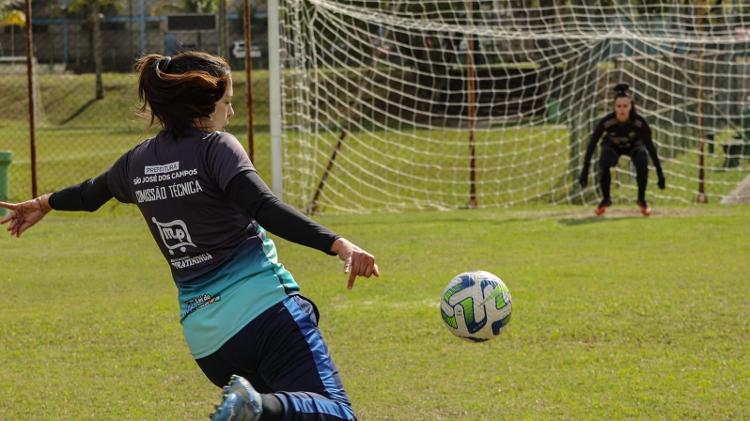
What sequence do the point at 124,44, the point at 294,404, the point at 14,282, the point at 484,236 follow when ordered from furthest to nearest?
the point at 124,44, the point at 484,236, the point at 14,282, the point at 294,404

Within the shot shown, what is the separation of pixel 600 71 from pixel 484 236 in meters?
6.98

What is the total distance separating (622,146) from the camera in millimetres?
15023

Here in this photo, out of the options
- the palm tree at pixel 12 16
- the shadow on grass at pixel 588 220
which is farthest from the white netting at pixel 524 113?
the palm tree at pixel 12 16

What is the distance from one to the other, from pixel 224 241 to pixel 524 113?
15.8 meters

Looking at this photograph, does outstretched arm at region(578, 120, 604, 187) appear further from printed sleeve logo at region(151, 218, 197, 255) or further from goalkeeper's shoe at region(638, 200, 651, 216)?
printed sleeve logo at region(151, 218, 197, 255)

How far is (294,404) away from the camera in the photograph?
12.0 feet

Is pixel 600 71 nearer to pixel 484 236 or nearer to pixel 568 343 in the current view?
pixel 484 236

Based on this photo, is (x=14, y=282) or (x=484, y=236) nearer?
(x=14, y=282)

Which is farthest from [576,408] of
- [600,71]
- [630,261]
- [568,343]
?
[600,71]

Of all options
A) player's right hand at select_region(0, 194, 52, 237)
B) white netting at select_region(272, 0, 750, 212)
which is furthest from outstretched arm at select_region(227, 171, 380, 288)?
white netting at select_region(272, 0, 750, 212)

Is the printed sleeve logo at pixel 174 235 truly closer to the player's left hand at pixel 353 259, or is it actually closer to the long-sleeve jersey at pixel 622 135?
the player's left hand at pixel 353 259

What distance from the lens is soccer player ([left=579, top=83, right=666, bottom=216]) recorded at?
14.7 metres

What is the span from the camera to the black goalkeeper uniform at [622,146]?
48.6 feet

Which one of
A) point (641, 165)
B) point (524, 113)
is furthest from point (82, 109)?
point (641, 165)
